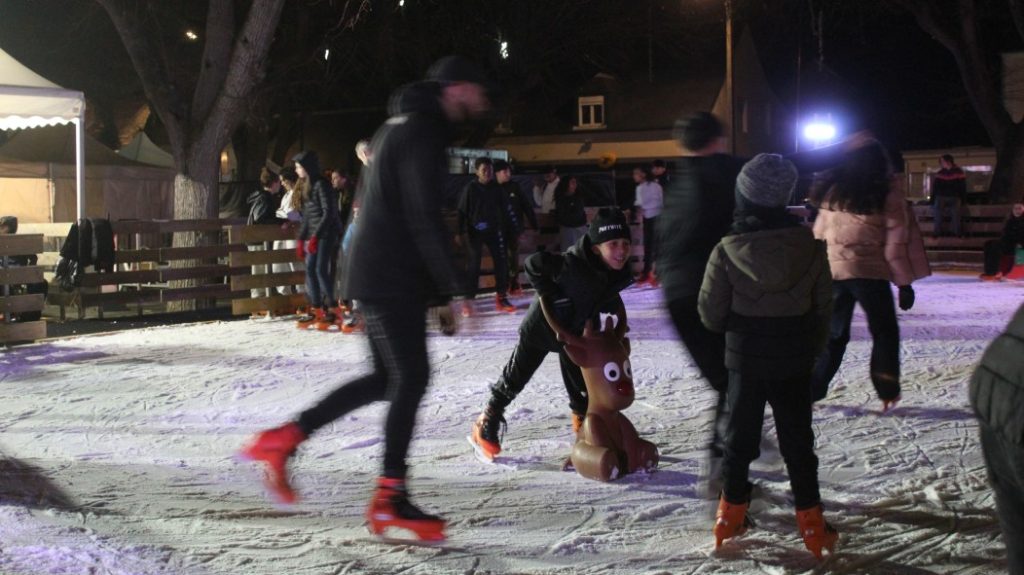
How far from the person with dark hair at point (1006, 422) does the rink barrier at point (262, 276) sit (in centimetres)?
1026

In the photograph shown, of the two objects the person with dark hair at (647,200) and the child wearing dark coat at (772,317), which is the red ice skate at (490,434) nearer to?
the child wearing dark coat at (772,317)

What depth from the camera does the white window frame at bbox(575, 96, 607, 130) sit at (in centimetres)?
3894

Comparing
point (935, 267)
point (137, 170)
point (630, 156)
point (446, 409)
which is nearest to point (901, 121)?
point (630, 156)

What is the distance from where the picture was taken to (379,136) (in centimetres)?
376

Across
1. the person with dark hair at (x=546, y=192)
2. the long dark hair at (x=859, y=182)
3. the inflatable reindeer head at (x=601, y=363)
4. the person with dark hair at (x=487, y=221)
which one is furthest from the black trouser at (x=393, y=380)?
the person with dark hair at (x=546, y=192)

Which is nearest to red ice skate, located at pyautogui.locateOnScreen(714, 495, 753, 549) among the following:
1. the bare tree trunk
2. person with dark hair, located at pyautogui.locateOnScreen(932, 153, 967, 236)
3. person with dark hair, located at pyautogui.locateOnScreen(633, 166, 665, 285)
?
person with dark hair, located at pyautogui.locateOnScreen(633, 166, 665, 285)

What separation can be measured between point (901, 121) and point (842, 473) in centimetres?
4106

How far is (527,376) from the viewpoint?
504 centimetres

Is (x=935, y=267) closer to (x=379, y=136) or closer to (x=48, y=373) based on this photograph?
(x=48, y=373)

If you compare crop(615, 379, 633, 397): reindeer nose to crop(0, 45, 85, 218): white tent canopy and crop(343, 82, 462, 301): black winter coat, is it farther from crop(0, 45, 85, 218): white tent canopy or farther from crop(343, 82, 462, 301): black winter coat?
crop(0, 45, 85, 218): white tent canopy

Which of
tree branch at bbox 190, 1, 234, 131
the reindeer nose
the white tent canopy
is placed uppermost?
tree branch at bbox 190, 1, 234, 131

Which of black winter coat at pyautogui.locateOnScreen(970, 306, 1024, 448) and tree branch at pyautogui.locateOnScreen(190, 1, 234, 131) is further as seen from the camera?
tree branch at pyautogui.locateOnScreen(190, 1, 234, 131)

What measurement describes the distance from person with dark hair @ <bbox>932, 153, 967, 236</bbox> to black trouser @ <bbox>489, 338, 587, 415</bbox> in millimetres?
15611

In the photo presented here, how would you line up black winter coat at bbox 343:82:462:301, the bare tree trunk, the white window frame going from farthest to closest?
1. the white window frame
2. the bare tree trunk
3. black winter coat at bbox 343:82:462:301
